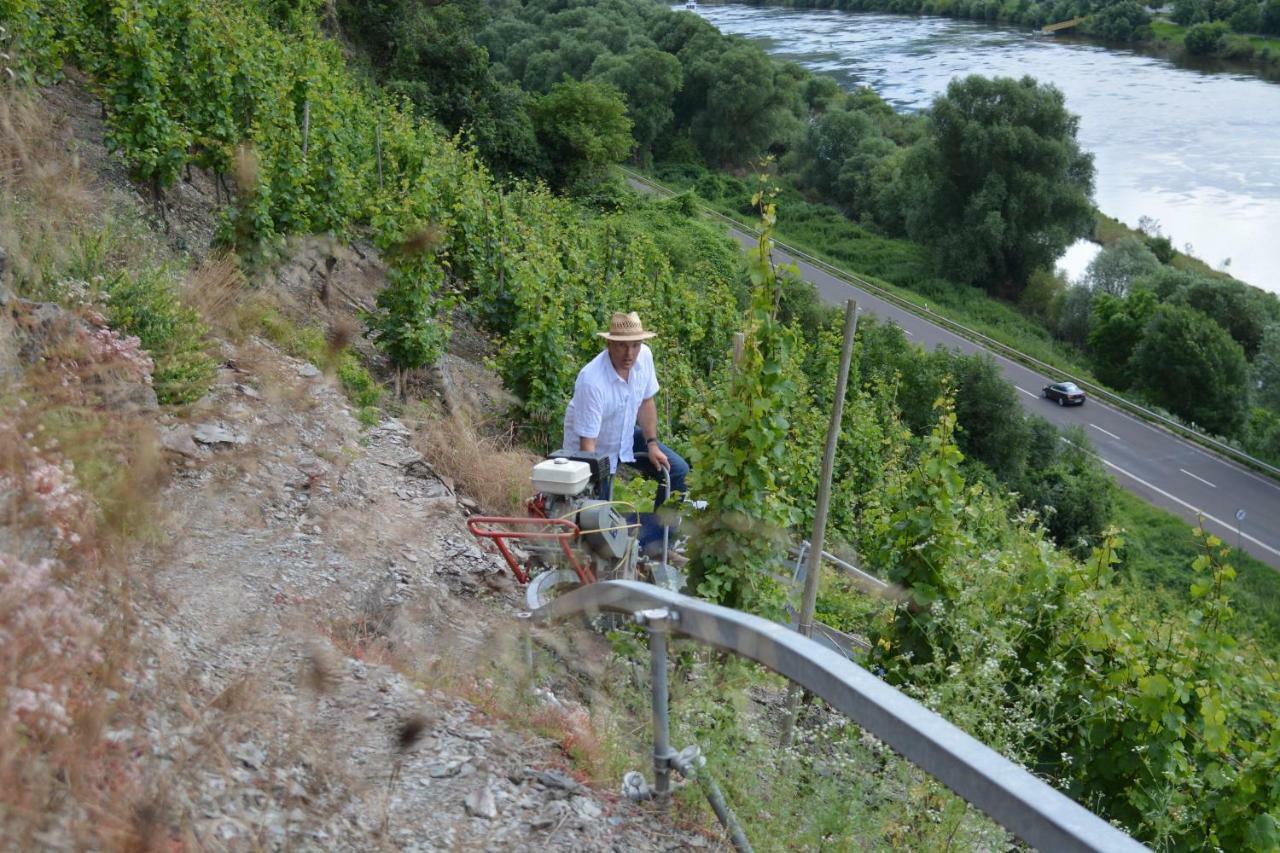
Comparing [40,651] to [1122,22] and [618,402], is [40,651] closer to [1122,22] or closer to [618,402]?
[618,402]

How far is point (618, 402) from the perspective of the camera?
6.25 meters

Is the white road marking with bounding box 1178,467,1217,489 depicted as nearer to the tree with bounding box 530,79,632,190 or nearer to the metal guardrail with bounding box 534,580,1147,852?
the tree with bounding box 530,79,632,190

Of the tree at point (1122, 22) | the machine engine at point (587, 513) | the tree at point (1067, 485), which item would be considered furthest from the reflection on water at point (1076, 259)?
the machine engine at point (587, 513)

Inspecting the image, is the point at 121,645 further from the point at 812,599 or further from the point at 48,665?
the point at 812,599

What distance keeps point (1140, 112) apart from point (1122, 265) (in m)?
17.9

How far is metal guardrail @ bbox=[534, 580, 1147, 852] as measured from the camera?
1900 mm

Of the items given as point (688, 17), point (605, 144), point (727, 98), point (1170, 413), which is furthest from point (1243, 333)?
point (688, 17)

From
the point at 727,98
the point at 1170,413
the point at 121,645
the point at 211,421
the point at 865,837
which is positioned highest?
the point at 121,645

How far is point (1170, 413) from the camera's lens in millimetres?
40562

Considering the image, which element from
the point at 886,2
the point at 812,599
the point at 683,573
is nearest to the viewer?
the point at 812,599

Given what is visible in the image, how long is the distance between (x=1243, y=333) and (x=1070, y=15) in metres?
46.4

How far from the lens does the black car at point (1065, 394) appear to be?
36469 mm

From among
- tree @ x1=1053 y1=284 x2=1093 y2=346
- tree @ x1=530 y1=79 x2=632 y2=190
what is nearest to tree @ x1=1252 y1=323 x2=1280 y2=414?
tree @ x1=1053 y1=284 x2=1093 y2=346

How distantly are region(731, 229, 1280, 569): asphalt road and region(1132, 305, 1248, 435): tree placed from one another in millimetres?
5296
